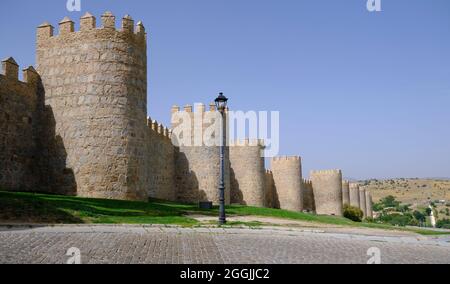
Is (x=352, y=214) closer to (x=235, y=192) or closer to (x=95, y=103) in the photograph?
(x=235, y=192)

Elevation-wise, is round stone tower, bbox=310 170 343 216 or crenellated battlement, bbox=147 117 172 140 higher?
crenellated battlement, bbox=147 117 172 140

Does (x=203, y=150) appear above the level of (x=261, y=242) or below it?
above

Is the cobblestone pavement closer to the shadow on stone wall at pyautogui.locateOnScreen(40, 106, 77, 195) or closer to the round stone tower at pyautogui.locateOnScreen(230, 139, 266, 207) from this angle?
the shadow on stone wall at pyautogui.locateOnScreen(40, 106, 77, 195)

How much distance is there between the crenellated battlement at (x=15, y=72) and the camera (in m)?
17.3

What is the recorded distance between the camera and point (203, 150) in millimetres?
30328

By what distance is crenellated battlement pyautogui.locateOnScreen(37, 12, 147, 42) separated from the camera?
18578mm

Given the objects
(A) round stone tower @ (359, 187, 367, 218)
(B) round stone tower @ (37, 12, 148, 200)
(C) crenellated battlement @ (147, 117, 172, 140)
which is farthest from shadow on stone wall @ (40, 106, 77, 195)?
(A) round stone tower @ (359, 187, 367, 218)

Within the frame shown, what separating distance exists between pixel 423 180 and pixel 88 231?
155 meters

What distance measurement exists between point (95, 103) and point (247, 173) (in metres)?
17.5

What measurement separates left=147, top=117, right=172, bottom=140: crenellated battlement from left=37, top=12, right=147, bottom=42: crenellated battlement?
23.1ft

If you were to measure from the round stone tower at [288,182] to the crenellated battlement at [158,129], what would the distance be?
42.4ft
